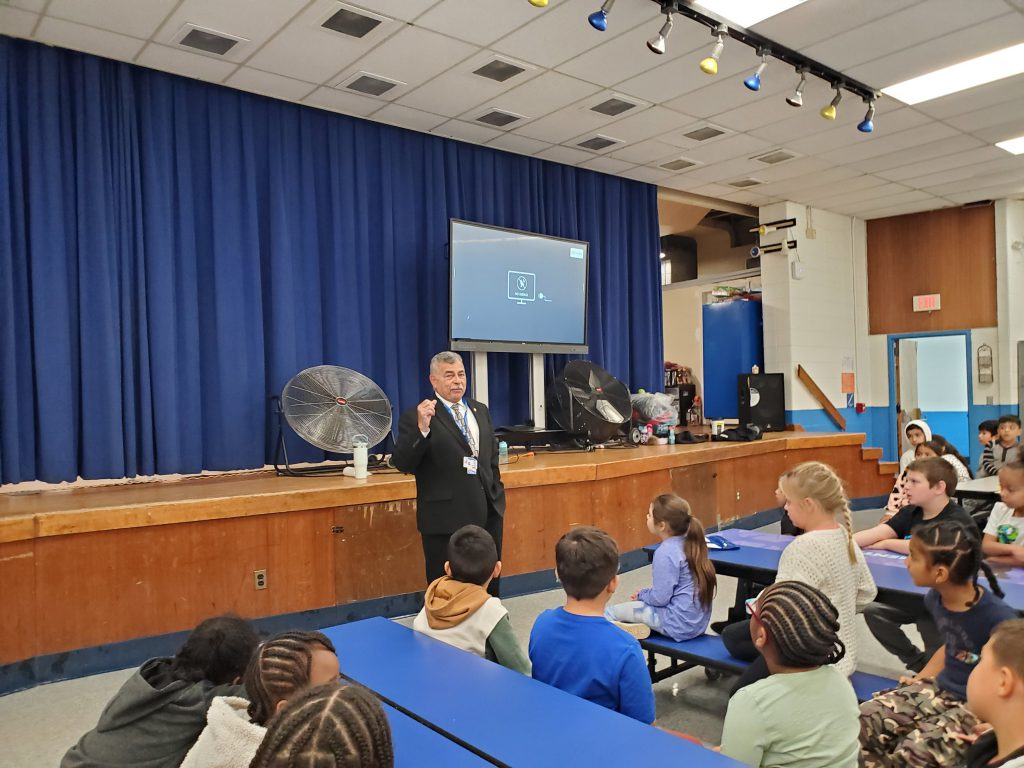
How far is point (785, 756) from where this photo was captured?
5.39ft

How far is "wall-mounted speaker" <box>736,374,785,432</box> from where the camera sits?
8328mm

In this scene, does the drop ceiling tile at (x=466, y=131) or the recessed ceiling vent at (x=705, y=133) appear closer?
the drop ceiling tile at (x=466, y=131)

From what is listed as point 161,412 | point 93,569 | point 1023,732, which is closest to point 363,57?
point 161,412

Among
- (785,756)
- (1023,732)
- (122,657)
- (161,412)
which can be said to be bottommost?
(122,657)

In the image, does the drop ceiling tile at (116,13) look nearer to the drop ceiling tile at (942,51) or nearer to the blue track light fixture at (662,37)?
the blue track light fixture at (662,37)

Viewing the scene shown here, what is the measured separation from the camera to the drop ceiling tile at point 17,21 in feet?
12.7

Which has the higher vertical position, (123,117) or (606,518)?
(123,117)

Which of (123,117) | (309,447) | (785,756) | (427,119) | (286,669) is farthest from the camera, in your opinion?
(427,119)

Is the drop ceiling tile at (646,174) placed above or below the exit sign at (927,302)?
above

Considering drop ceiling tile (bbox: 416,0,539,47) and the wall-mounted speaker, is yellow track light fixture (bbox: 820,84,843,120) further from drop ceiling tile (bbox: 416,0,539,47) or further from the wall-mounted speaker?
the wall-mounted speaker

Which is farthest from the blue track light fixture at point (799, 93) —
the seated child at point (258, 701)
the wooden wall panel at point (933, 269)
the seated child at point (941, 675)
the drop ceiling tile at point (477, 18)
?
the wooden wall panel at point (933, 269)

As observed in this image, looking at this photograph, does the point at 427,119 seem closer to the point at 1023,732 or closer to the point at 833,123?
the point at 833,123

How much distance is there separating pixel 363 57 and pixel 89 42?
1.52 m

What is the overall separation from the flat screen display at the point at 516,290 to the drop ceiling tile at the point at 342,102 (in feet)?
3.32
